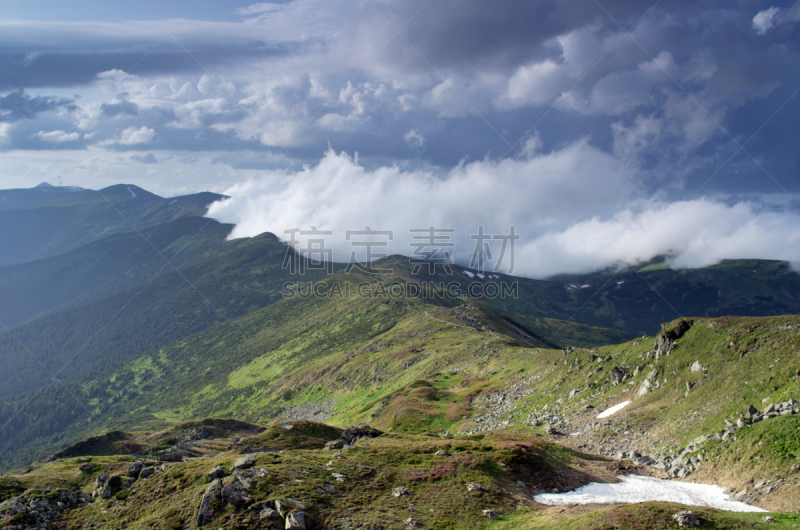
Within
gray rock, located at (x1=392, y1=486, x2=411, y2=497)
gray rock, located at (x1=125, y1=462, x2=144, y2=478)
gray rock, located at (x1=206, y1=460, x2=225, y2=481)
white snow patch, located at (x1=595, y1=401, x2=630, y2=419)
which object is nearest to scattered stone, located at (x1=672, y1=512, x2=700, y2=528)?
gray rock, located at (x1=392, y1=486, x2=411, y2=497)

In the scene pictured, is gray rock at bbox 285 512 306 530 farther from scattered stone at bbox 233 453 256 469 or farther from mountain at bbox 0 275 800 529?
scattered stone at bbox 233 453 256 469

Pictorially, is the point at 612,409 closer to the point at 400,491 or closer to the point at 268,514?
the point at 400,491

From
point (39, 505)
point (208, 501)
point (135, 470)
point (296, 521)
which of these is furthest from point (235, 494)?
point (39, 505)

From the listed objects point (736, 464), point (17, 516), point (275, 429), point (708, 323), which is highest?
point (708, 323)

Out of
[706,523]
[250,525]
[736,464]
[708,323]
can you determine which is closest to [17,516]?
[250,525]

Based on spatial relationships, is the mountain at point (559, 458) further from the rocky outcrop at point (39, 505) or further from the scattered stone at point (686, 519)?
the rocky outcrop at point (39, 505)

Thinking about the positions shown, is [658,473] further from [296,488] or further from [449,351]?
[449,351]
